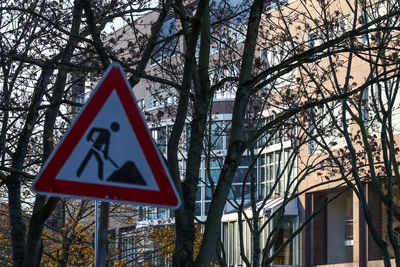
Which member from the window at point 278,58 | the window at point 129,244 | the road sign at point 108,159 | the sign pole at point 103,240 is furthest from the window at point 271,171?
the road sign at point 108,159

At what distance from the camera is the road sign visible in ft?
14.2

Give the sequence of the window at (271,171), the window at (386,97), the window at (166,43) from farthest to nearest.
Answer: the window at (271,171) → the window at (386,97) → the window at (166,43)

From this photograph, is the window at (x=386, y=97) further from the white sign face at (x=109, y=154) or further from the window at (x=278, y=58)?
the white sign face at (x=109, y=154)

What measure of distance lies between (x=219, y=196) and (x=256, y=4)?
6.72 ft

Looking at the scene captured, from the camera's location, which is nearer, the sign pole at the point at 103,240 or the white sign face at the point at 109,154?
the white sign face at the point at 109,154

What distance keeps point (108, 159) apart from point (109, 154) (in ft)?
0.09

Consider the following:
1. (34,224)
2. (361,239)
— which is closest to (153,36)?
(34,224)

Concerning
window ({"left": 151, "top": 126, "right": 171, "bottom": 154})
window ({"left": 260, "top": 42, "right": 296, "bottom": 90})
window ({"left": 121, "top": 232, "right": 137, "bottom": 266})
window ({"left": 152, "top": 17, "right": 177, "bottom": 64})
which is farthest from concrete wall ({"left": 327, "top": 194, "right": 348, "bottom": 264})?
window ({"left": 152, "top": 17, "right": 177, "bottom": 64})

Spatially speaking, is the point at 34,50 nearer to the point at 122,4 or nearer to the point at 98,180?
the point at 122,4

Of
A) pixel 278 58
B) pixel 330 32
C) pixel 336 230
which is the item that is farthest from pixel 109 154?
pixel 336 230

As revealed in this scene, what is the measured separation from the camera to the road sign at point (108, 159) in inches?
171

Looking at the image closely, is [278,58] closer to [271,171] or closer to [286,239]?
[271,171]

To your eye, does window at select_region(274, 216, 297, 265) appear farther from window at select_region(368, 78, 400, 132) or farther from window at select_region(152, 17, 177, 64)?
window at select_region(152, 17, 177, 64)

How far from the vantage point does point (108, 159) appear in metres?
4.35
